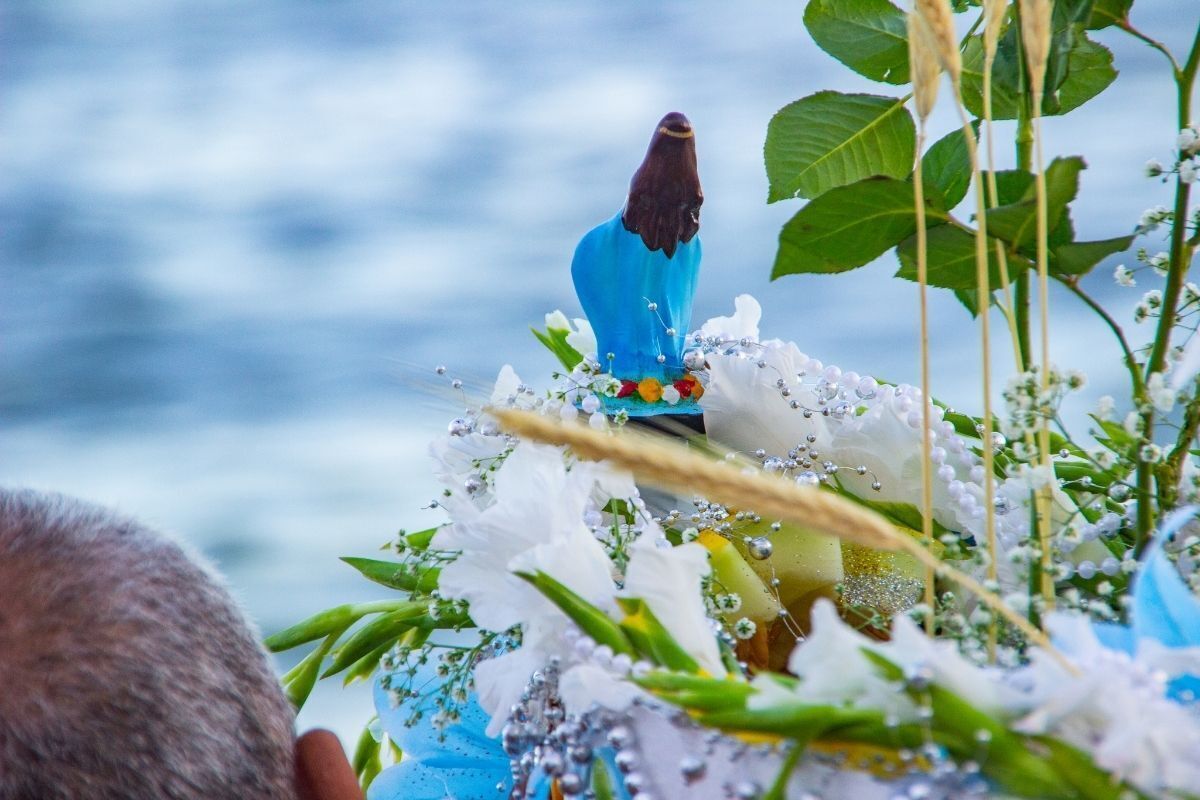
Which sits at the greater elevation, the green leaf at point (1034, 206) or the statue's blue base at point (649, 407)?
the green leaf at point (1034, 206)

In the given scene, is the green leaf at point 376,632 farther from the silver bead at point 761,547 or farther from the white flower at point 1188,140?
the white flower at point 1188,140

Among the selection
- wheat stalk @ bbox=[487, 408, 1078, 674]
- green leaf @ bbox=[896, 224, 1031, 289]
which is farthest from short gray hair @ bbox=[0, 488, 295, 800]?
green leaf @ bbox=[896, 224, 1031, 289]

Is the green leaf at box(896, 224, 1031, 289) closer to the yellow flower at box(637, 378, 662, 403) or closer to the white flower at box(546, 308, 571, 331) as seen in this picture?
the yellow flower at box(637, 378, 662, 403)

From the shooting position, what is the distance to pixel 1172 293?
0.45 metres

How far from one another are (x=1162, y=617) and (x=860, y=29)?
0.33m

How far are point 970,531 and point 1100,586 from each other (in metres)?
0.07

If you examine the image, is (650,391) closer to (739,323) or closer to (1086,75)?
(739,323)

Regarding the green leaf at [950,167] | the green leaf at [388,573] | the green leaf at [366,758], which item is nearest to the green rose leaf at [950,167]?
the green leaf at [950,167]

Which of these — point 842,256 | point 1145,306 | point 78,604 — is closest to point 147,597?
point 78,604

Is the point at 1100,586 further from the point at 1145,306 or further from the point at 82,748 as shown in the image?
the point at 82,748

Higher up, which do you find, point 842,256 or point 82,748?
point 842,256

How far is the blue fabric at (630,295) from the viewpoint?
24.1 inches

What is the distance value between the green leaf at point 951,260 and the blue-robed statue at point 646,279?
0.52 feet

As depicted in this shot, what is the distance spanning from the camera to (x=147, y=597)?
15.1 inches
